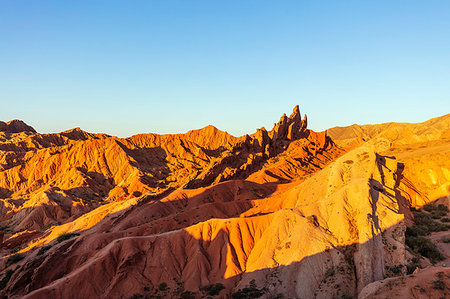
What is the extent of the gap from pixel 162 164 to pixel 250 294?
8668 cm

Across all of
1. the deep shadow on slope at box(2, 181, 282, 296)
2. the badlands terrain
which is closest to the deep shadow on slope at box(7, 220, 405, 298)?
the badlands terrain

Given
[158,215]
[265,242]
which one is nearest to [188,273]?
[265,242]

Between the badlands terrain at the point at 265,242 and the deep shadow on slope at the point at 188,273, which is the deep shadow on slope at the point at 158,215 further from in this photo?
the deep shadow on slope at the point at 188,273

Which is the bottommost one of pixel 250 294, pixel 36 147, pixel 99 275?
pixel 250 294

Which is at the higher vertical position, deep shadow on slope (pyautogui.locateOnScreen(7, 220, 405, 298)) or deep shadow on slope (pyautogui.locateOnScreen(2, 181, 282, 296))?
deep shadow on slope (pyautogui.locateOnScreen(2, 181, 282, 296))

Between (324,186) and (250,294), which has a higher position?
(324,186)

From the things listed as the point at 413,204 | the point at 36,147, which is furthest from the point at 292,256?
the point at 36,147

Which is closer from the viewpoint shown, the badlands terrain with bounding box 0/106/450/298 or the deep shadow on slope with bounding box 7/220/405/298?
the deep shadow on slope with bounding box 7/220/405/298

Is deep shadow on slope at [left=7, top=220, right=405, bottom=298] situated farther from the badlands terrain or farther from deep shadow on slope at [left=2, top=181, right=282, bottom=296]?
deep shadow on slope at [left=2, top=181, right=282, bottom=296]

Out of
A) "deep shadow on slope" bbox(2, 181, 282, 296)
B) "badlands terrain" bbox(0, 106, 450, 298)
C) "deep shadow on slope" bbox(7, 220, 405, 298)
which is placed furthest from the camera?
"deep shadow on slope" bbox(2, 181, 282, 296)

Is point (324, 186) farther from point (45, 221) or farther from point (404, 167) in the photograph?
point (45, 221)

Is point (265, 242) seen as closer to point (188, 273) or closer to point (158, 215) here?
point (188, 273)

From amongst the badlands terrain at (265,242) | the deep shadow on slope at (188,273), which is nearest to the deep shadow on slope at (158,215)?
the badlands terrain at (265,242)

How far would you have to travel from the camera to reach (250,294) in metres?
25.6
